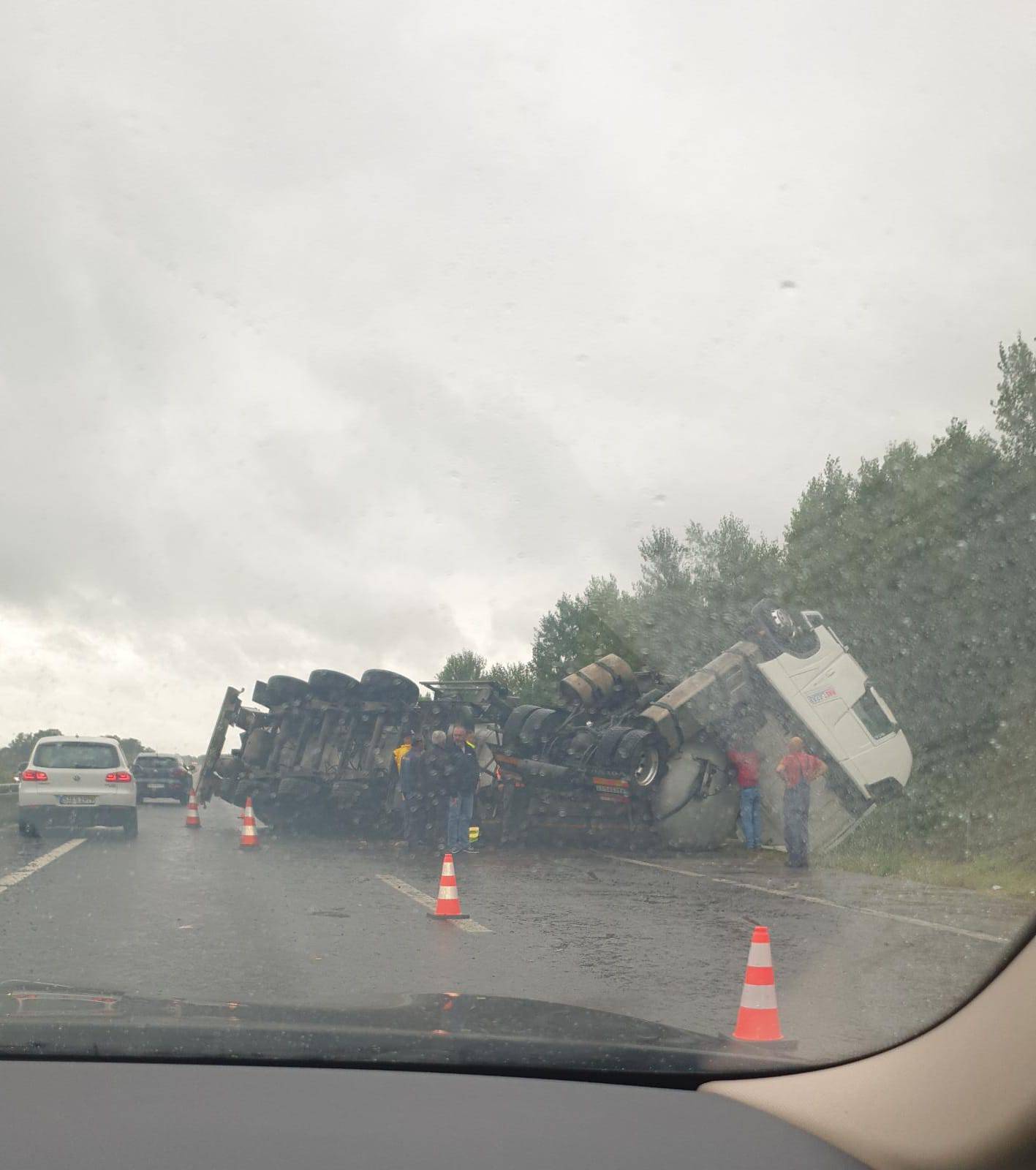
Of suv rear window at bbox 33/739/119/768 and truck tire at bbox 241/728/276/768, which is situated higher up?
truck tire at bbox 241/728/276/768

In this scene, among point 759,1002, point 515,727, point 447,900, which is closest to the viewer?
point 759,1002

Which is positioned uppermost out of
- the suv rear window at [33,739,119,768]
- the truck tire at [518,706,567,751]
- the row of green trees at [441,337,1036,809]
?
the row of green trees at [441,337,1036,809]

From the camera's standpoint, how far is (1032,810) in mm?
16609

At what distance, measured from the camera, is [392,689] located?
21016mm

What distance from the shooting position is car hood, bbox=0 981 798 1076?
321 centimetres

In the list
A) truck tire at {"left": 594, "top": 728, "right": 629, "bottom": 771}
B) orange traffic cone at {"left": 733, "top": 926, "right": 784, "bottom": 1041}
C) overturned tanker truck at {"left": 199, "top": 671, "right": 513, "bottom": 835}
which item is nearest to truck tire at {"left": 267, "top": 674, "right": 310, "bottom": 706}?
overturned tanker truck at {"left": 199, "top": 671, "right": 513, "bottom": 835}

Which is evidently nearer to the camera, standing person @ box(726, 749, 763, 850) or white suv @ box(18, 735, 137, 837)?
standing person @ box(726, 749, 763, 850)

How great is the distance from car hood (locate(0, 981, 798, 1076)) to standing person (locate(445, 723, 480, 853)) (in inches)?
529

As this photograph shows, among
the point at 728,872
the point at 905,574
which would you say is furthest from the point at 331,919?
the point at 905,574

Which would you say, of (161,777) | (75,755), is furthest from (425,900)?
(161,777)

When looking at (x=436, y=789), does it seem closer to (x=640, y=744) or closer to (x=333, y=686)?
(x=640, y=744)

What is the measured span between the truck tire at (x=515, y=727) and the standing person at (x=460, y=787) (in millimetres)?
1323

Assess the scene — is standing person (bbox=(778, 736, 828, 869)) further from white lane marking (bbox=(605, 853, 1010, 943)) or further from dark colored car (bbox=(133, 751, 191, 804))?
dark colored car (bbox=(133, 751, 191, 804))

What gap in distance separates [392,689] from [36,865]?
722 centimetres
